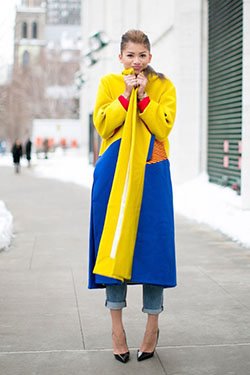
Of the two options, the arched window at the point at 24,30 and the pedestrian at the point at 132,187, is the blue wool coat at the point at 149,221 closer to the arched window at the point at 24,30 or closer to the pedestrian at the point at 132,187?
the pedestrian at the point at 132,187

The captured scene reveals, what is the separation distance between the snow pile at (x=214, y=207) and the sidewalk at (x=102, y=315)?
0.41 meters

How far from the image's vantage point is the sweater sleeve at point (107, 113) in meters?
3.81

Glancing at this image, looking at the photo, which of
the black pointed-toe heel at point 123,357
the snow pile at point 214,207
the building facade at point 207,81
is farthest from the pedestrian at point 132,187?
the building facade at point 207,81

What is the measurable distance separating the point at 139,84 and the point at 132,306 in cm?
221

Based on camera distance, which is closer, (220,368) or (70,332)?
(220,368)

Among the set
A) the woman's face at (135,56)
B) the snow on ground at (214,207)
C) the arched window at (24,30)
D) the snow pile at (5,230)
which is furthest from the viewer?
the arched window at (24,30)

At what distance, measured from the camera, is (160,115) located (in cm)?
384

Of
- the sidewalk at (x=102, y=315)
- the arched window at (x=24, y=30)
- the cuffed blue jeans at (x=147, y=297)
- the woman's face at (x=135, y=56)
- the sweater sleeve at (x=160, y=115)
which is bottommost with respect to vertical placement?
the sidewalk at (x=102, y=315)

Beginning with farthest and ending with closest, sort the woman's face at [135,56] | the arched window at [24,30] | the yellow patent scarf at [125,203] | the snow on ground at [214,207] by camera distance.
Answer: the arched window at [24,30] < the snow on ground at [214,207] < the woman's face at [135,56] < the yellow patent scarf at [125,203]

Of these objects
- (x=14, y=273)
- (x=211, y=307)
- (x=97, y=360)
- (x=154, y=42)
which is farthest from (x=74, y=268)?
(x=154, y=42)

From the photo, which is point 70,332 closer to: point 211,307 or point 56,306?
point 56,306

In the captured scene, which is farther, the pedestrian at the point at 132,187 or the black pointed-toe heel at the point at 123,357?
the black pointed-toe heel at the point at 123,357

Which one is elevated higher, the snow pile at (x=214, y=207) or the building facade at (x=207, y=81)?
the building facade at (x=207, y=81)

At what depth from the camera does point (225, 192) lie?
13.9 m
